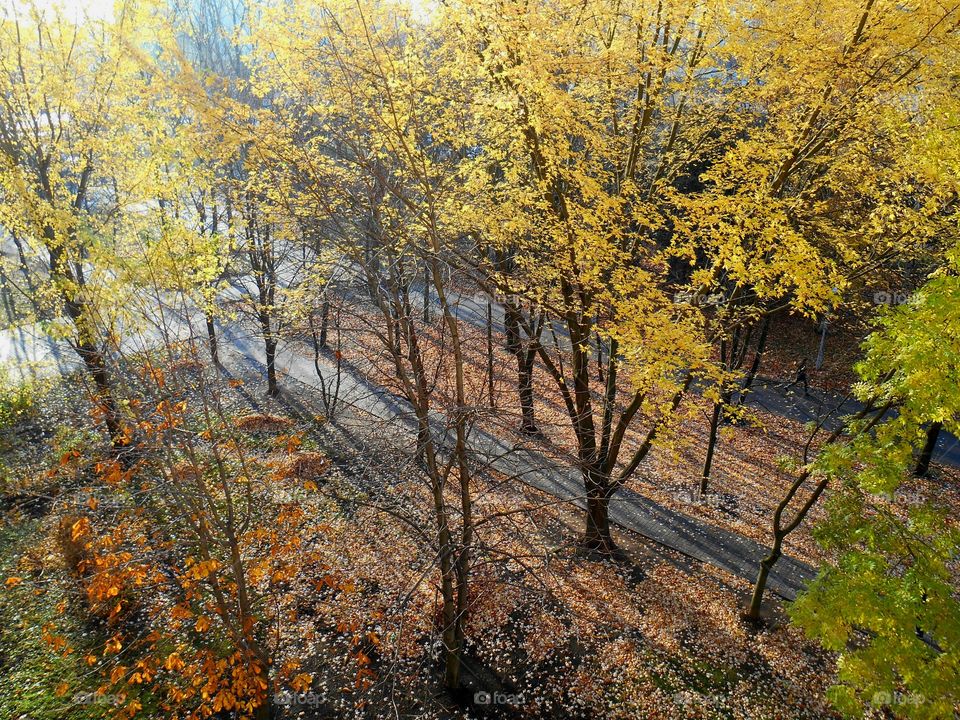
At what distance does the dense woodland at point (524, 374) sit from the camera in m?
6.61

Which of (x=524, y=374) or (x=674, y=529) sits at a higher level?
(x=524, y=374)

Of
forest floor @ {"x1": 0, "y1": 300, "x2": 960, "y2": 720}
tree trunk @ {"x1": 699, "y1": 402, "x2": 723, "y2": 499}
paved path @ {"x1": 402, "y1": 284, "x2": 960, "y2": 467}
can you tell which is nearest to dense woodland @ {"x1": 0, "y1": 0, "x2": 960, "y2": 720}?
forest floor @ {"x1": 0, "y1": 300, "x2": 960, "y2": 720}

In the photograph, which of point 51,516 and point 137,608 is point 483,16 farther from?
point 51,516

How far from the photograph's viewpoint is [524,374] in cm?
1384

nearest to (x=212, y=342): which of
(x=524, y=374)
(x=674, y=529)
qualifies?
(x=524, y=374)

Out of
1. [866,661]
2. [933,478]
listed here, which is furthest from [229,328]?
[933,478]

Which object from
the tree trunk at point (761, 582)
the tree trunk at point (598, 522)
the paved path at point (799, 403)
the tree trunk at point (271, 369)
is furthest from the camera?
the paved path at point (799, 403)

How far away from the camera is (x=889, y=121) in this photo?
738 centimetres

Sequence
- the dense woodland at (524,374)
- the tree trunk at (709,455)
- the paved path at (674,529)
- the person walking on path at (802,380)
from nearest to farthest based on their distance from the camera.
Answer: the dense woodland at (524,374) < the paved path at (674,529) < the tree trunk at (709,455) < the person walking on path at (802,380)

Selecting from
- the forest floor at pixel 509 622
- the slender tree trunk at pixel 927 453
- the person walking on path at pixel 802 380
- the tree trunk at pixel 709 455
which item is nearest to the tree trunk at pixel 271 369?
the forest floor at pixel 509 622

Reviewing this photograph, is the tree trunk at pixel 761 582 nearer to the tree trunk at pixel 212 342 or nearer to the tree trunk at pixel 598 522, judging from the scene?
the tree trunk at pixel 598 522

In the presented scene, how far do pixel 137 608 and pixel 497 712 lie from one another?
6.52 meters

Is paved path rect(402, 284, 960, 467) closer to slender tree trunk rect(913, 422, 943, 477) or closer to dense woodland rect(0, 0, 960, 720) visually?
slender tree trunk rect(913, 422, 943, 477)

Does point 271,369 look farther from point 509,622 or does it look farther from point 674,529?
point 674,529
